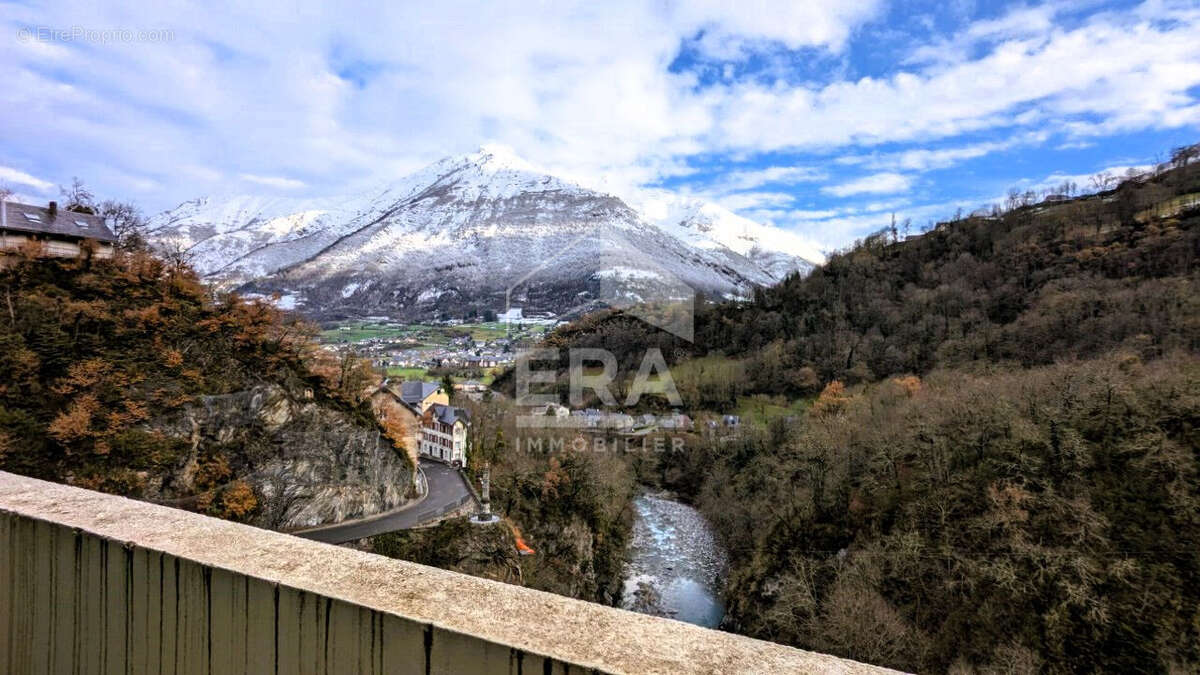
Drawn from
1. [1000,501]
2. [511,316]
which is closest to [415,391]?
[1000,501]

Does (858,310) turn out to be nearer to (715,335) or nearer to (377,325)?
(715,335)

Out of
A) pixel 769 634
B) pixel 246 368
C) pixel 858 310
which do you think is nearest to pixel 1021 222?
pixel 858 310

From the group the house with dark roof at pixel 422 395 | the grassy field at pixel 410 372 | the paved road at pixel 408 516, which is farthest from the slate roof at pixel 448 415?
the grassy field at pixel 410 372

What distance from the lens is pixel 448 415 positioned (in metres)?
33.1

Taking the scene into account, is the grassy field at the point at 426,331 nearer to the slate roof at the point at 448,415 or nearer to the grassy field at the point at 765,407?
the grassy field at the point at 765,407

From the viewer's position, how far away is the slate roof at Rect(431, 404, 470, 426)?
32719 millimetres

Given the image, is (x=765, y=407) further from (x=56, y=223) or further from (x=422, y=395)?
(x=56, y=223)

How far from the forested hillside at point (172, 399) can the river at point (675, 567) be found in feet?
48.6

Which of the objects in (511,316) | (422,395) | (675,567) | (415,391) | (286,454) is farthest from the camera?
(511,316)

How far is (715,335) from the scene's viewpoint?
279 ft

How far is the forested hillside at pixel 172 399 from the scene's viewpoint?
14555mm

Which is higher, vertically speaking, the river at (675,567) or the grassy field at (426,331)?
the grassy field at (426,331)

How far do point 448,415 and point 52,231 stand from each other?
19.4 meters

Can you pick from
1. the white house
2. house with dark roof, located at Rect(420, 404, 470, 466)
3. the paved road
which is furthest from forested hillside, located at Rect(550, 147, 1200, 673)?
the white house
